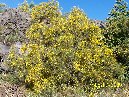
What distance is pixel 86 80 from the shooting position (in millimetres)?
18938

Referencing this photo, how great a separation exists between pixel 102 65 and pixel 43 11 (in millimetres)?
7094

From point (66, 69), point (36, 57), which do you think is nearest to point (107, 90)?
point (66, 69)

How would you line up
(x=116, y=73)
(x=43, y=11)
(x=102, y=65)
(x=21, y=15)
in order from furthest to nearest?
(x=21, y=15), (x=43, y=11), (x=116, y=73), (x=102, y=65)

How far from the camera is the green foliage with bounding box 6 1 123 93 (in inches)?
727

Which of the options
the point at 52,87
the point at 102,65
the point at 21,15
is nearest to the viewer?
the point at 52,87

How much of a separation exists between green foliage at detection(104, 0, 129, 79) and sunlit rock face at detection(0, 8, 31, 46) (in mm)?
5843

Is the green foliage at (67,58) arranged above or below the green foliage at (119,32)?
below

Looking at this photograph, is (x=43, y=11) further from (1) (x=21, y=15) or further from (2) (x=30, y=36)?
(2) (x=30, y=36)

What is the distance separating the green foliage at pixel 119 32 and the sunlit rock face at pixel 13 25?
5843 mm

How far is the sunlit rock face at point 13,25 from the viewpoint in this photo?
82.8 feet

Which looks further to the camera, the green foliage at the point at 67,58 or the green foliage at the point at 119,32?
the green foliage at the point at 119,32

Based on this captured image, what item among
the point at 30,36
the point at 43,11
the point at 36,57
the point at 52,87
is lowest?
the point at 52,87

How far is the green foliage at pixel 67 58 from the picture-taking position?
1845cm

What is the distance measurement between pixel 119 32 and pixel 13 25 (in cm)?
764
